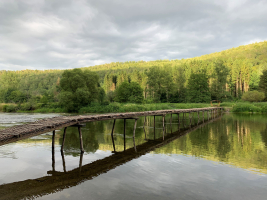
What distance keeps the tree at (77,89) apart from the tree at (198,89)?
29535mm

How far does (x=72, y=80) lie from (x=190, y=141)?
132 feet

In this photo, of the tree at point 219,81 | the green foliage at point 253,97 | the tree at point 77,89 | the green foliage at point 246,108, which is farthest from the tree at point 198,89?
the tree at point 77,89

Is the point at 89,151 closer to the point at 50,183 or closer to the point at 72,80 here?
the point at 50,183

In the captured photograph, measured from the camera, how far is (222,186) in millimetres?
7066

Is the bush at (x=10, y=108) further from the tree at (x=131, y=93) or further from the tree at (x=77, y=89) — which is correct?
the tree at (x=131, y=93)

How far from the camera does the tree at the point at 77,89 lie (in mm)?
46375

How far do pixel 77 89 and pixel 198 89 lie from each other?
37.2 m

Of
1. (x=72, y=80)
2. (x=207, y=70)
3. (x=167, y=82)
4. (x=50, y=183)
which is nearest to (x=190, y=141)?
(x=50, y=183)

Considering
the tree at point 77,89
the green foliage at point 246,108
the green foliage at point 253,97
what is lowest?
the green foliage at point 246,108

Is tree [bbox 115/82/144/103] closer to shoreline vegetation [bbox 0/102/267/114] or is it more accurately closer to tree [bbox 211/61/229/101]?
shoreline vegetation [bbox 0/102/267/114]

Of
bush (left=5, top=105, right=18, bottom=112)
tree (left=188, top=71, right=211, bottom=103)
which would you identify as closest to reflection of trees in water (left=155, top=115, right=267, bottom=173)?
bush (left=5, top=105, right=18, bottom=112)

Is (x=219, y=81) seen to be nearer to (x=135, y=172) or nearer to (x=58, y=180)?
(x=135, y=172)

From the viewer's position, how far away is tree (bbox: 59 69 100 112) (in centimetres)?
4638

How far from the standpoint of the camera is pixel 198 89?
64375mm
